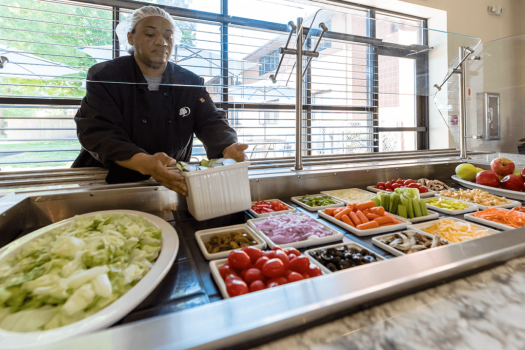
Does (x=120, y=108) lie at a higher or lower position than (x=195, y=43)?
lower

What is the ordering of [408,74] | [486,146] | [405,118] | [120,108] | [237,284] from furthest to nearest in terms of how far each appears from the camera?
[405,118] < [486,146] < [408,74] < [120,108] < [237,284]

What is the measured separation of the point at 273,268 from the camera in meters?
0.59

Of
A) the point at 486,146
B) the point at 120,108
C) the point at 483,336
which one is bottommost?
the point at 483,336

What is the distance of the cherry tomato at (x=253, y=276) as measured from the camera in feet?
1.93

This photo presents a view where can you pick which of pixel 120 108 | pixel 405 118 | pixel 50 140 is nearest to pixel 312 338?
pixel 120 108

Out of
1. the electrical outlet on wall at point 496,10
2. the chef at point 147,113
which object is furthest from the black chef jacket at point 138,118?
the electrical outlet on wall at point 496,10

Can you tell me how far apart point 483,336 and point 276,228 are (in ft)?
1.87

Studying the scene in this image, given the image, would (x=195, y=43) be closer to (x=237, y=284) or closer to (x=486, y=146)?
(x=237, y=284)

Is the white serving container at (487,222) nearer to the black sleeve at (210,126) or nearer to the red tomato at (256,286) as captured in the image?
the red tomato at (256,286)

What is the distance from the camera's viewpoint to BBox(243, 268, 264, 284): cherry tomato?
590 millimetres

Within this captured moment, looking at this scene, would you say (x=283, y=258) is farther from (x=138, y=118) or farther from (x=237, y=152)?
(x=138, y=118)

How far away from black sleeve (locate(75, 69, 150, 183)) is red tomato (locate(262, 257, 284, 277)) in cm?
79

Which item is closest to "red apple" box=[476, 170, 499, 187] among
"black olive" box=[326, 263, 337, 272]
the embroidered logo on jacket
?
"black olive" box=[326, 263, 337, 272]

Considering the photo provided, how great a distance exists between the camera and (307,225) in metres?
0.90
